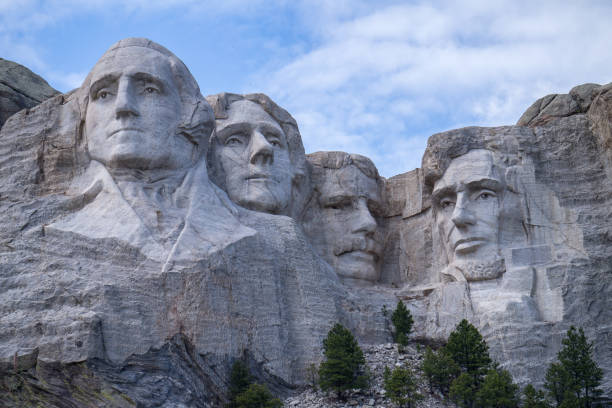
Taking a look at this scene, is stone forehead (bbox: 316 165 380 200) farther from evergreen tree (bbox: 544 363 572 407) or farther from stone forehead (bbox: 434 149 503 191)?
evergreen tree (bbox: 544 363 572 407)

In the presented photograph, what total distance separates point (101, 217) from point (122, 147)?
119cm

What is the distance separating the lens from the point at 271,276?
19.0 meters

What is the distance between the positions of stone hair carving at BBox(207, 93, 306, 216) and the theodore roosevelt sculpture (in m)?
1.15

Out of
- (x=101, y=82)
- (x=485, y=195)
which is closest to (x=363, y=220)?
(x=485, y=195)

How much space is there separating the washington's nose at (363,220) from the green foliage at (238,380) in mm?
5194

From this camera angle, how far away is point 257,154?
20891 millimetres

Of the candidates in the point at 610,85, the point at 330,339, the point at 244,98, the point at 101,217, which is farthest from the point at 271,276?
the point at 610,85

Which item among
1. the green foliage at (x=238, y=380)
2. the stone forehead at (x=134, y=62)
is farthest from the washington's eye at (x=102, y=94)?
the green foliage at (x=238, y=380)

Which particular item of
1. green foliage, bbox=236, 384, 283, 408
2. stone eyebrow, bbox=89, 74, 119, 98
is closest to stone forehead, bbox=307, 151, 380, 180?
stone eyebrow, bbox=89, 74, 119, 98

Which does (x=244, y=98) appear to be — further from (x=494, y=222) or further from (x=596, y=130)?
(x=596, y=130)

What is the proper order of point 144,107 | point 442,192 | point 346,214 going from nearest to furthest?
1. point 144,107
2. point 442,192
3. point 346,214

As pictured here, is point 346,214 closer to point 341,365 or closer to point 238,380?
point 341,365

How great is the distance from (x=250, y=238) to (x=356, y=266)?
360 cm

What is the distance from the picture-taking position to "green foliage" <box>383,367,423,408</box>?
17.6 meters
